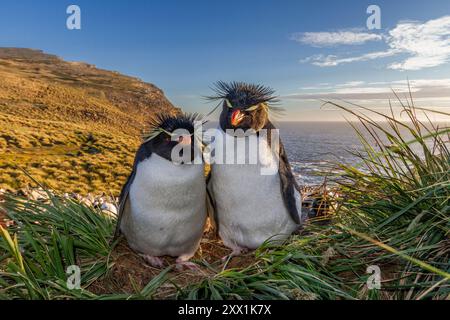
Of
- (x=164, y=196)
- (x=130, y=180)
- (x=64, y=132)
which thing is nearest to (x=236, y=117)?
(x=164, y=196)

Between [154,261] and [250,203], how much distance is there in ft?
3.15

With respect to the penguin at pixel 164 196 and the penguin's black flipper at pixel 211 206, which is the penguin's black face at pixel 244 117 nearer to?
the penguin at pixel 164 196

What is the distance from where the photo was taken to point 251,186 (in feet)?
9.70

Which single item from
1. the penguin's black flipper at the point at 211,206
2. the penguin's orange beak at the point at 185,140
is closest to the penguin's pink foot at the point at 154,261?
the penguin's black flipper at the point at 211,206

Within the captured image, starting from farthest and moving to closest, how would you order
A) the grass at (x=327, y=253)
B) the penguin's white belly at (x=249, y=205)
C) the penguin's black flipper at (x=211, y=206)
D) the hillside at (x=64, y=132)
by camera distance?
the hillside at (x=64, y=132) < the penguin's black flipper at (x=211, y=206) < the penguin's white belly at (x=249, y=205) < the grass at (x=327, y=253)

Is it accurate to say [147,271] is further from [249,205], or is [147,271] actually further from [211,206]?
[249,205]

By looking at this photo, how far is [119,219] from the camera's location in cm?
310

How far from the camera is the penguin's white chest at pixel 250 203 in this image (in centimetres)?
295

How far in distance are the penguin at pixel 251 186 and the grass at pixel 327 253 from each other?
0.56ft

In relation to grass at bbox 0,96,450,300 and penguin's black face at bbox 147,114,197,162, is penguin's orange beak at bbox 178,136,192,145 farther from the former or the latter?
grass at bbox 0,96,450,300
